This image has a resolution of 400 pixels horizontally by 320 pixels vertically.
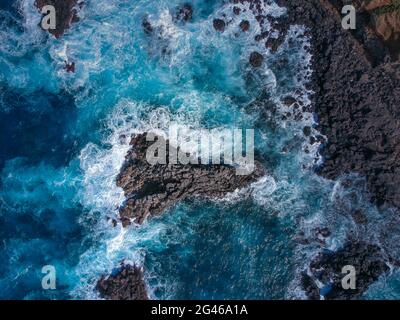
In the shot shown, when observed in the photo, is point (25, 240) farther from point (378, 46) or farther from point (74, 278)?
point (378, 46)


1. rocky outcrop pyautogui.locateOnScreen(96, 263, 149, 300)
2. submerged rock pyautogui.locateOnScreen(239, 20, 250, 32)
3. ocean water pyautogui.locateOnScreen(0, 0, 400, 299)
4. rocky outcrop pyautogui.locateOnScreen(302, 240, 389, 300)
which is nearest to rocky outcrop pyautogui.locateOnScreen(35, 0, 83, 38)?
ocean water pyautogui.locateOnScreen(0, 0, 400, 299)

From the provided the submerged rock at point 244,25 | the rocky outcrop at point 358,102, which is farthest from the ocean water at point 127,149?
the rocky outcrop at point 358,102

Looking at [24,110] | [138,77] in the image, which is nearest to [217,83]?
[138,77]

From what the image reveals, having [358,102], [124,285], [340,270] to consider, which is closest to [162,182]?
[124,285]

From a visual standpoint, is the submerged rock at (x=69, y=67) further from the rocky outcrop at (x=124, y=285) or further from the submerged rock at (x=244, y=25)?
the rocky outcrop at (x=124, y=285)

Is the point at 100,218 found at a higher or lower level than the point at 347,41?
lower

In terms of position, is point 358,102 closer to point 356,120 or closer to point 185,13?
Answer: point 356,120
